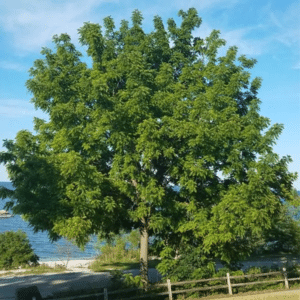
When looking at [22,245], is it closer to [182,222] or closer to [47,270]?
[47,270]

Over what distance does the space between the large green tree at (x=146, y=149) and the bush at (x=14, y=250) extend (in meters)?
14.4

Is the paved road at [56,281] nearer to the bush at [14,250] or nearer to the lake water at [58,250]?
the lake water at [58,250]

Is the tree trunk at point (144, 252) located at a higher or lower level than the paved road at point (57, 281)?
higher

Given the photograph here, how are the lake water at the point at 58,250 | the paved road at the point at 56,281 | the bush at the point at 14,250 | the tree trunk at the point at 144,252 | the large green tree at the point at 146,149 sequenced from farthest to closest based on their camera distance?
the lake water at the point at 58,250 < the bush at the point at 14,250 < the paved road at the point at 56,281 < the tree trunk at the point at 144,252 < the large green tree at the point at 146,149

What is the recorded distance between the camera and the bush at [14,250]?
31.2 meters

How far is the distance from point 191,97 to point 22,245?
2013 centimetres

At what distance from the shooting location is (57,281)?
25.3 metres

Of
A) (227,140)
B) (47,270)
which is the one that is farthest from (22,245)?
(227,140)

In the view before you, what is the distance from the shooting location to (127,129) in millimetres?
16859

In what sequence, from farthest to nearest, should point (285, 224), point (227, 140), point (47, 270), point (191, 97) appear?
point (285, 224) → point (47, 270) → point (191, 97) → point (227, 140)

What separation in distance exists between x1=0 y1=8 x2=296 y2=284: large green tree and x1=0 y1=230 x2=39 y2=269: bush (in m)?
14.4

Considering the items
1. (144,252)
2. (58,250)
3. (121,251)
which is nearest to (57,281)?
(144,252)

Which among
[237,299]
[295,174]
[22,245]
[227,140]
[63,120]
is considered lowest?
[237,299]

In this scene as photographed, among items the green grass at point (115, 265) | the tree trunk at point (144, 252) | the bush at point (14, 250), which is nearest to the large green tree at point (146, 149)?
the tree trunk at point (144, 252)
